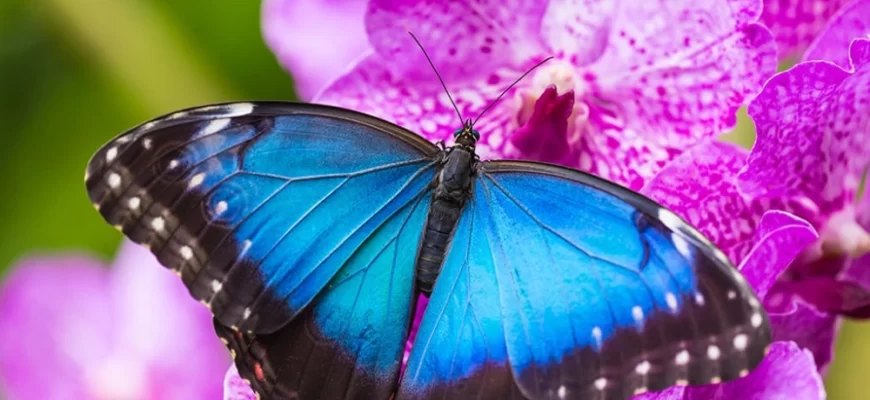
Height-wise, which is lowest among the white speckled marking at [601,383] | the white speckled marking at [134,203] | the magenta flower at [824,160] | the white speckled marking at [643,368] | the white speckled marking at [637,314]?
the white speckled marking at [601,383]

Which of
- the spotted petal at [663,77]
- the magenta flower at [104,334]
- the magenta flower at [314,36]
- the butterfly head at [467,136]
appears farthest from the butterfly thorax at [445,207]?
the magenta flower at [104,334]

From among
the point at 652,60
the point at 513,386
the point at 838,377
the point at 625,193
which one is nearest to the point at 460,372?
the point at 513,386

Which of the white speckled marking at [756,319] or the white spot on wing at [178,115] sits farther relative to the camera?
Result: the white spot on wing at [178,115]

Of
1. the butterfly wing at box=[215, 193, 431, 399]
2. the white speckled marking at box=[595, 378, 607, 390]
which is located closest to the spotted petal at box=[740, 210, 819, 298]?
the white speckled marking at box=[595, 378, 607, 390]

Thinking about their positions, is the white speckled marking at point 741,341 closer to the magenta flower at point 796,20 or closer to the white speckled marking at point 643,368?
the white speckled marking at point 643,368

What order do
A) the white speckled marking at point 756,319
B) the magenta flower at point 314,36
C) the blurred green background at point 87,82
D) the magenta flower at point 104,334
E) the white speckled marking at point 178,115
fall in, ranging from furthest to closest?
1. the blurred green background at point 87,82
2. the magenta flower at point 104,334
3. the magenta flower at point 314,36
4. the white speckled marking at point 178,115
5. the white speckled marking at point 756,319

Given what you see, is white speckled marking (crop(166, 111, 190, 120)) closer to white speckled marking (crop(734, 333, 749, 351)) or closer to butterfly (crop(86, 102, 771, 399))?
butterfly (crop(86, 102, 771, 399))
